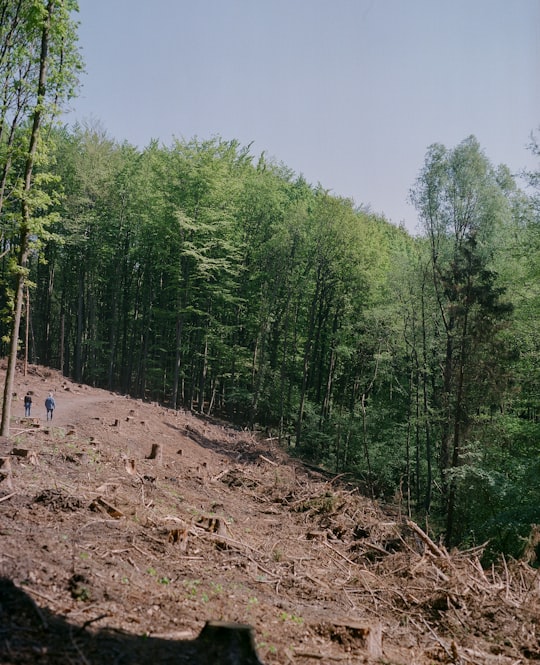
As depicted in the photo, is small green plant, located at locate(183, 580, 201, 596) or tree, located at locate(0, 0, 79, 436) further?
tree, located at locate(0, 0, 79, 436)

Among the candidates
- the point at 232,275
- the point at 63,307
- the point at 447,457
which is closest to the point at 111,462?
the point at 447,457

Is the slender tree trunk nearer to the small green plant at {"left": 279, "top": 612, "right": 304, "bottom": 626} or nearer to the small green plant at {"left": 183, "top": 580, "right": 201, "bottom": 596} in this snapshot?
the small green plant at {"left": 183, "top": 580, "right": 201, "bottom": 596}

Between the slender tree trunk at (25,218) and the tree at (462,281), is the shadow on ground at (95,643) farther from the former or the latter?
the tree at (462,281)

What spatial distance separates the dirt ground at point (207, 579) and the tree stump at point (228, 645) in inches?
0.6

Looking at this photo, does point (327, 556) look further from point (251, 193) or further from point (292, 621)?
point (251, 193)

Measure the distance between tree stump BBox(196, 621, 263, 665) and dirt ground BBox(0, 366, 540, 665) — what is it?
15 mm

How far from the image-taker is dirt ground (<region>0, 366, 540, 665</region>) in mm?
4941

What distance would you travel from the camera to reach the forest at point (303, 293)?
14312 mm

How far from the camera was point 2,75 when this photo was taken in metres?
13.3

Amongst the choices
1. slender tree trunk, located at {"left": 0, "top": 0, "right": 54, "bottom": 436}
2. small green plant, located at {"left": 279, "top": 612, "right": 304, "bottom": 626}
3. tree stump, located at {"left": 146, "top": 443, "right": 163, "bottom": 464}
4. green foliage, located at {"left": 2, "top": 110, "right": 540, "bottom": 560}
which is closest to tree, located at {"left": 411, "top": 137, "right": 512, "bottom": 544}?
green foliage, located at {"left": 2, "top": 110, "right": 540, "bottom": 560}

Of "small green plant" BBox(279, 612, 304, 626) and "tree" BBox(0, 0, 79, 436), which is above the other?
"tree" BBox(0, 0, 79, 436)

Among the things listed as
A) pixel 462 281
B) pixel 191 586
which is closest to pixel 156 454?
pixel 191 586

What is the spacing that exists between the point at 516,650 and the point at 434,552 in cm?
311

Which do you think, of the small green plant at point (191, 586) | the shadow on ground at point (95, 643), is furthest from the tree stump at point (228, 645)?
the small green plant at point (191, 586)
